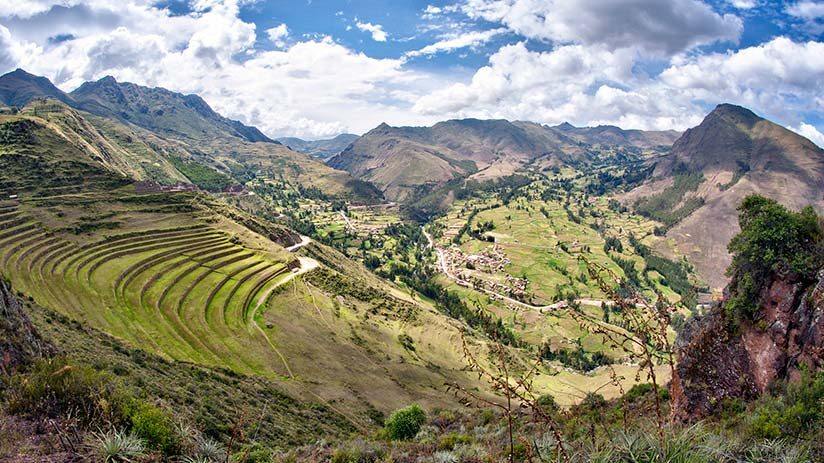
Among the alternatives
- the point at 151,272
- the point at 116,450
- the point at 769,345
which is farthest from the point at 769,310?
the point at 151,272

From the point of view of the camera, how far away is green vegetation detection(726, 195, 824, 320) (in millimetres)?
28859

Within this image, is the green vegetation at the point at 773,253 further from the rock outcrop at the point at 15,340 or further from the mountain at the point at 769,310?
the rock outcrop at the point at 15,340

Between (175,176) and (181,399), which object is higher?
(175,176)

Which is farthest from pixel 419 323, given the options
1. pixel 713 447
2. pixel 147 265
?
pixel 713 447

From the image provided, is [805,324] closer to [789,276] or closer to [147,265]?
[789,276]

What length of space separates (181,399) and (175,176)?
20001cm

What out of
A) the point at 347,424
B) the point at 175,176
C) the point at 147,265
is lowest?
the point at 347,424

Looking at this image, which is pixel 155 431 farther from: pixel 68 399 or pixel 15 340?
pixel 15 340

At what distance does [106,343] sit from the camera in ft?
113

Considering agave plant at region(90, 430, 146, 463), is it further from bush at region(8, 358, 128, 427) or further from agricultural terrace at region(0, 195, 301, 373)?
agricultural terrace at region(0, 195, 301, 373)

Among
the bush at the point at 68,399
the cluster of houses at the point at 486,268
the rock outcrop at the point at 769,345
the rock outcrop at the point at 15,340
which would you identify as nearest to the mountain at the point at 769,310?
the rock outcrop at the point at 769,345

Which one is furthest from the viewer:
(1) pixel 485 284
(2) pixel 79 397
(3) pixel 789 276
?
(1) pixel 485 284

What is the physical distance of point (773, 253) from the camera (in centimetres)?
3014

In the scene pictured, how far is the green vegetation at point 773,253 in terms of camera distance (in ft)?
94.7
